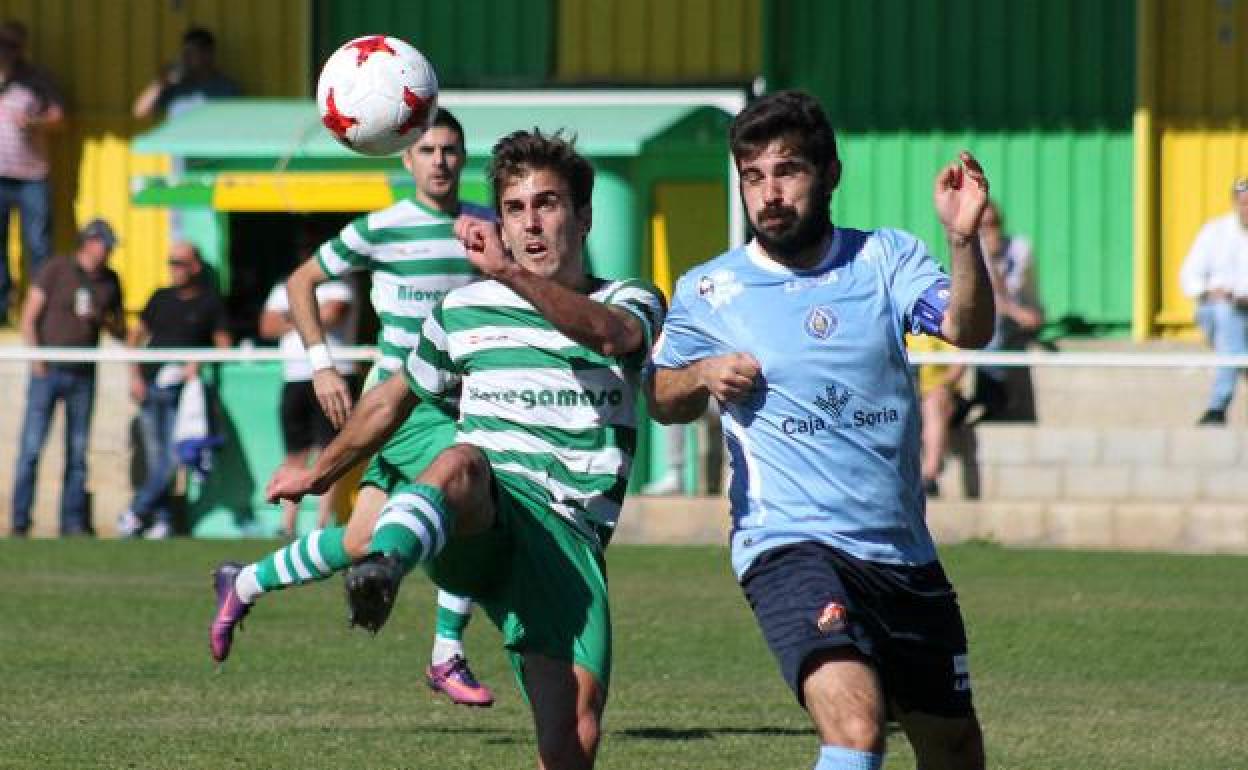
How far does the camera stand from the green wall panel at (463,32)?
2184 centimetres

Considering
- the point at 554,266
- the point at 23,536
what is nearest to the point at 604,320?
the point at 554,266

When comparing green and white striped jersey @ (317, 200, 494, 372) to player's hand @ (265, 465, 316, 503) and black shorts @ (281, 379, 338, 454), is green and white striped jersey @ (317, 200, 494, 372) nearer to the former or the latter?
player's hand @ (265, 465, 316, 503)

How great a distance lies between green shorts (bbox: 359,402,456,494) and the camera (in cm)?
957

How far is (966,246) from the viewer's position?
6.73 m

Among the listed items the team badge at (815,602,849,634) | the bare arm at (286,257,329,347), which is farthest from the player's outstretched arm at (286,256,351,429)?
the team badge at (815,602,849,634)

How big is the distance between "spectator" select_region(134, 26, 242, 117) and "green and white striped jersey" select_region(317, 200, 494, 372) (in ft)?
35.3

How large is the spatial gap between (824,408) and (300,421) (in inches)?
428

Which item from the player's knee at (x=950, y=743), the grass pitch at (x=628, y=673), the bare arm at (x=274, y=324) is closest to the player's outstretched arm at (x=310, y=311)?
Result: the grass pitch at (x=628, y=673)

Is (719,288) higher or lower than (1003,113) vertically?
lower

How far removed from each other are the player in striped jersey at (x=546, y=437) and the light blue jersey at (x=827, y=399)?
43 centimetres

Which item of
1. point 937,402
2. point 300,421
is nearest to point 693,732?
point 937,402

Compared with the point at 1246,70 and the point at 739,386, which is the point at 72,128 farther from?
the point at 739,386

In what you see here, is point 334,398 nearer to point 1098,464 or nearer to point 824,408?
point 824,408

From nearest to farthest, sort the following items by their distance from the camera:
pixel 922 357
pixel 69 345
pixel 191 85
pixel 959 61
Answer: pixel 922 357
pixel 69 345
pixel 959 61
pixel 191 85
